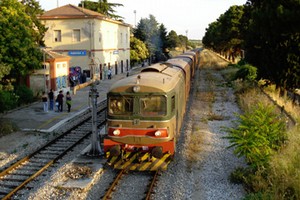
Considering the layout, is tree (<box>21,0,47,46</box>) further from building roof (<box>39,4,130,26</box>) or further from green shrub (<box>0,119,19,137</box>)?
green shrub (<box>0,119,19,137</box>)

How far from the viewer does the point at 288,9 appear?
1797cm

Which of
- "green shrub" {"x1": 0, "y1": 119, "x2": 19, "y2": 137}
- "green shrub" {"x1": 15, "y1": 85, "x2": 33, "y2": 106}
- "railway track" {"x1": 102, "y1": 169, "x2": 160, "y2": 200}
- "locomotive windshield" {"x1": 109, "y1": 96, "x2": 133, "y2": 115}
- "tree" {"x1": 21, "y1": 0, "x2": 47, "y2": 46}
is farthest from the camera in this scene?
"tree" {"x1": 21, "y1": 0, "x2": 47, "y2": 46}

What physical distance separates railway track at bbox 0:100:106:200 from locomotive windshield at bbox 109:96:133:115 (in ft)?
9.82

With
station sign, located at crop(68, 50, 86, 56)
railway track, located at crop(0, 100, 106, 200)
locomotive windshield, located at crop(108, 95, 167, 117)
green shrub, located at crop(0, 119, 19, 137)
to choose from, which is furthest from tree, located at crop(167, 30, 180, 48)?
locomotive windshield, located at crop(108, 95, 167, 117)

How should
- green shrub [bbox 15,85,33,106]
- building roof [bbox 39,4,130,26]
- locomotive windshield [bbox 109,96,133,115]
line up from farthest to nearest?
building roof [bbox 39,4,130,26] < green shrub [bbox 15,85,33,106] < locomotive windshield [bbox 109,96,133,115]

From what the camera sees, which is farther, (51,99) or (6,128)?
(51,99)

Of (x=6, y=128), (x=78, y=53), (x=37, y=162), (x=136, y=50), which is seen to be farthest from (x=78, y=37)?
(x=37, y=162)

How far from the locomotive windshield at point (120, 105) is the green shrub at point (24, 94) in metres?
14.1

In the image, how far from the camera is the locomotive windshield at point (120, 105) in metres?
10.4

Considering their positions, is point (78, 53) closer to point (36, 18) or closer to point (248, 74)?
point (36, 18)

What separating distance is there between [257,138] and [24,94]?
55.2 feet

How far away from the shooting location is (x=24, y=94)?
23281 mm

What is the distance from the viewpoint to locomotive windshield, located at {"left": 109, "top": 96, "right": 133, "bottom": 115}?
10414 mm

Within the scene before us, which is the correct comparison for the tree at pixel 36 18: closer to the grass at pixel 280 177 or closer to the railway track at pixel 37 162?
the railway track at pixel 37 162
